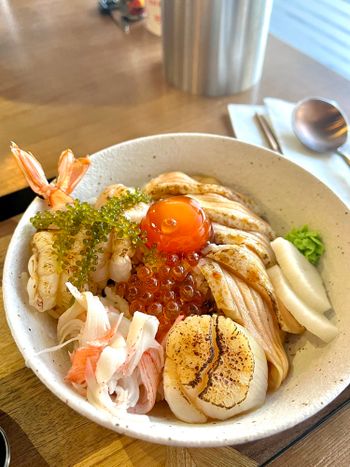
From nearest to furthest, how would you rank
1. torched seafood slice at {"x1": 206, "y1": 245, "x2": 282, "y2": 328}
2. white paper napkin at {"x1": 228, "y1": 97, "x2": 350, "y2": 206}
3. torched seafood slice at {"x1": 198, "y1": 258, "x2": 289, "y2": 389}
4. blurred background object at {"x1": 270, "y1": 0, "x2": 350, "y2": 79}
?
torched seafood slice at {"x1": 198, "y1": 258, "x2": 289, "y2": 389}
torched seafood slice at {"x1": 206, "y1": 245, "x2": 282, "y2": 328}
white paper napkin at {"x1": 228, "y1": 97, "x2": 350, "y2": 206}
blurred background object at {"x1": 270, "y1": 0, "x2": 350, "y2": 79}

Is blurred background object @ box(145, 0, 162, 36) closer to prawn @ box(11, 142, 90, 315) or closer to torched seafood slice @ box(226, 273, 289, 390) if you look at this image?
prawn @ box(11, 142, 90, 315)

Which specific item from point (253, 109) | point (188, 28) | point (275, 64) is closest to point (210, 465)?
point (253, 109)

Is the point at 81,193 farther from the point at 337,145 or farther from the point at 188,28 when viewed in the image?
the point at 337,145

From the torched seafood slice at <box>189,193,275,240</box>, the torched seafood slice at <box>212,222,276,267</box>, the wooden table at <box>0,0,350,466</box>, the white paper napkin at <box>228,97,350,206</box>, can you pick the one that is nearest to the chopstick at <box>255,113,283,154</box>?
the white paper napkin at <box>228,97,350,206</box>

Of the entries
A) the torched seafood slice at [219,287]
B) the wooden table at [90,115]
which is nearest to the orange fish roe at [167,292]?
the torched seafood slice at [219,287]

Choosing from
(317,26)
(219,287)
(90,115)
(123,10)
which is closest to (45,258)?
(219,287)

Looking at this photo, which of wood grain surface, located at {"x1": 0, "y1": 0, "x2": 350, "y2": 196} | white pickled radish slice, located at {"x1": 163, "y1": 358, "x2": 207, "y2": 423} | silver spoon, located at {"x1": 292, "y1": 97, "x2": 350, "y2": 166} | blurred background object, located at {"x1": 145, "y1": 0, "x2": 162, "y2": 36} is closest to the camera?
white pickled radish slice, located at {"x1": 163, "y1": 358, "x2": 207, "y2": 423}
